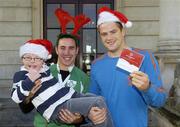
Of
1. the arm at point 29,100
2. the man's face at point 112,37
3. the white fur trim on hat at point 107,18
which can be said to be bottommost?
the arm at point 29,100

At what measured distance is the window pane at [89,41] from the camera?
11367 mm

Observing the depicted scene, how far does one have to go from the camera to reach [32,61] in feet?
9.89

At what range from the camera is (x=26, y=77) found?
9.57ft

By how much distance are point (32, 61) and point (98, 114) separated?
0.70m

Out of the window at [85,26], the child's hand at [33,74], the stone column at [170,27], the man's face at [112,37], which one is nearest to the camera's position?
the man's face at [112,37]

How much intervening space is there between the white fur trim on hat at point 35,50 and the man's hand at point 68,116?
1.65 ft

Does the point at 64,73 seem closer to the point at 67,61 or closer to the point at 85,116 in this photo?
the point at 67,61

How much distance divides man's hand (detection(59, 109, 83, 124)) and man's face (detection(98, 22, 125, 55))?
0.51 metres

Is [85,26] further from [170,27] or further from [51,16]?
[170,27]

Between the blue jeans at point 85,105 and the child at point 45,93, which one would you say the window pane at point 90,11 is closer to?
the child at point 45,93

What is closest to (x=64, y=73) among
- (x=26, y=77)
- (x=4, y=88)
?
(x=26, y=77)

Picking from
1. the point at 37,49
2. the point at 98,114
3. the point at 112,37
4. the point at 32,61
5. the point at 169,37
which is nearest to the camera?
the point at 98,114

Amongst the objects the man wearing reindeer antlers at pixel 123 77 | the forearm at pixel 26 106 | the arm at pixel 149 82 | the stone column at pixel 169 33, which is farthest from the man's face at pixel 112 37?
the stone column at pixel 169 33

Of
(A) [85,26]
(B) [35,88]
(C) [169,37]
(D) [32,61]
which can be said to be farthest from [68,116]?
(A) [85,26]
